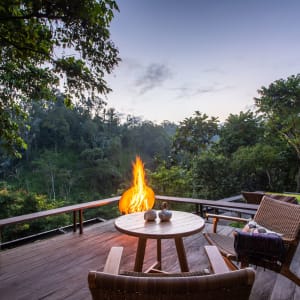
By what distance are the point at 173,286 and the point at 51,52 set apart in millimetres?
3727

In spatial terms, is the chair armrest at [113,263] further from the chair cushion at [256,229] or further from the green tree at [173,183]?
the green tree at [173,183]

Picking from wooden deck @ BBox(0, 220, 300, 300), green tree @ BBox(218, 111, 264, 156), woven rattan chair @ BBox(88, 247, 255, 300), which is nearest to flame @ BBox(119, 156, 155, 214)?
wooden deck @ BBox(0, 220, 300, 300)

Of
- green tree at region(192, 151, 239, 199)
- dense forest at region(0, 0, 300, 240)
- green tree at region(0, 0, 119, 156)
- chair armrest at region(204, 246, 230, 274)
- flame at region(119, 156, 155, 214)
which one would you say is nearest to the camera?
chair armrest at region(204, 246, 230, 274)

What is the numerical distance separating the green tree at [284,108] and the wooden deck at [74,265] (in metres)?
7.49

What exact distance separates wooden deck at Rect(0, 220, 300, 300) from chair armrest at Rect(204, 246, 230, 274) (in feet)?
2.97

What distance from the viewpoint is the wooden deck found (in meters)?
1.99

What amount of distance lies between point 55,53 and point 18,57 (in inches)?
21.4

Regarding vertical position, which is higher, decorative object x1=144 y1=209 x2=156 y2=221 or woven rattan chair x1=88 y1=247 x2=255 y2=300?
woven rattan chair x1=88 y1=247 x2=255 y2=300

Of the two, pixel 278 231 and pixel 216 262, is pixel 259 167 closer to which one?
pixel 278 231

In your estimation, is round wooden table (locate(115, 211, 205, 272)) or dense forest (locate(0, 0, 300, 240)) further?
dense forest (locate(0, 0, 300, 240))

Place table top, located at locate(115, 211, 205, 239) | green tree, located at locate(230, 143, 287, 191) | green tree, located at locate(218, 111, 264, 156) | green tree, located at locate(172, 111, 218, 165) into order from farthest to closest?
green tree, located at locate(218, 111, 264, 156) → green tree, located at locate(172, 111, 218, 165) → green tree, located at locate(230, 143, 287, 191) → table top, located at locate(115, 211, 205, 239)

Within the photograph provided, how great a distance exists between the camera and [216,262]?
3.99 ft

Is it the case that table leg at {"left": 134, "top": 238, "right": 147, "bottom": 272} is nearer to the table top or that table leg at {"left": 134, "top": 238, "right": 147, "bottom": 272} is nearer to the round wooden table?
the round wooden table

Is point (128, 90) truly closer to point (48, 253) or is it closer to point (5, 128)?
point (5, 128)
